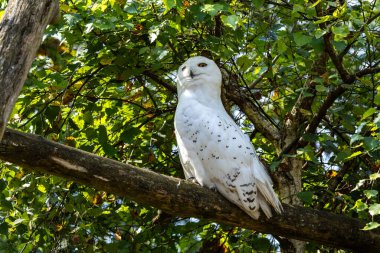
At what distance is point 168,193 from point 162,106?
74.6 inches

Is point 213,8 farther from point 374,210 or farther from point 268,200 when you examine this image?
point 374,210

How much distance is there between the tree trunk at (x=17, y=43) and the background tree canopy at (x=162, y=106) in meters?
1.00

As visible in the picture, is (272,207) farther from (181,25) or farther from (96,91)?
(96,91)

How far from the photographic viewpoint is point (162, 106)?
5.52 metres

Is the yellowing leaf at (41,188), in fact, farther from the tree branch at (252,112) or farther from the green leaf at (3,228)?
the tree branch at (252,112)

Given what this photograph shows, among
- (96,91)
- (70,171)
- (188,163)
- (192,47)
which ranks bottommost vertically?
(70,171)

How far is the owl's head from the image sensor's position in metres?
4.71

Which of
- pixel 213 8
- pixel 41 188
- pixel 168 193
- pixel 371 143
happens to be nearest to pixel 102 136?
pixel 41 188

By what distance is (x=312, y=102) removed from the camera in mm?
Result: 4961

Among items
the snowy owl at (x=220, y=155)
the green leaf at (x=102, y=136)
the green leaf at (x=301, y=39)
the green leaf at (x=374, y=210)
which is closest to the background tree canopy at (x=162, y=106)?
the green leaf at (x=102, y=136)

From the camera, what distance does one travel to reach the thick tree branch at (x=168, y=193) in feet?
11.3

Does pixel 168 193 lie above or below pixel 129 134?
below

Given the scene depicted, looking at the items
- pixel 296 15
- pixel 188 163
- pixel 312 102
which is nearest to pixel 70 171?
pixel 188 163

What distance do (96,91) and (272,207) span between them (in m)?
1.95
